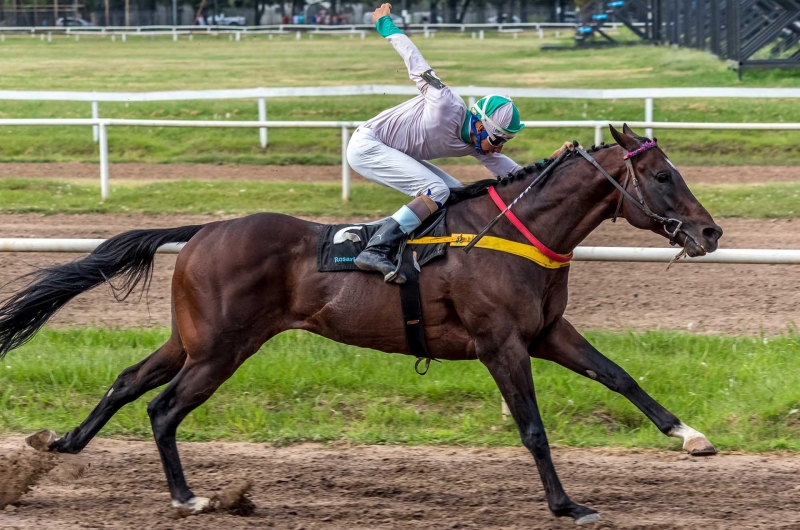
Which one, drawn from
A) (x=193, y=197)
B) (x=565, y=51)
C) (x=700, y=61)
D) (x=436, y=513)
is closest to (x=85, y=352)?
(x=436, y=513)

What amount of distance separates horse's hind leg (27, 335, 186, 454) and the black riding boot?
3.50 ft

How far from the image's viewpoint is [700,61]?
85.0ft

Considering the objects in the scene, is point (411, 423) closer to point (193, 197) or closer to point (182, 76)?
point (193, 197)

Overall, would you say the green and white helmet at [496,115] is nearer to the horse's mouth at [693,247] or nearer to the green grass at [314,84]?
the horse's mouth at [693,247]

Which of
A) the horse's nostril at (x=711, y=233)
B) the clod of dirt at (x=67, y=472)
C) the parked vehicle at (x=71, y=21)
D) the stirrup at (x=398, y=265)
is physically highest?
the parked vehicle at (x=71, y=21)

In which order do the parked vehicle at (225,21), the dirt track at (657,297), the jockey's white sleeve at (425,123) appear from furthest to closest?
the parked vehicle at (225,21), the dirt track at (657,297), the jockey's white sleeve at (425,123)

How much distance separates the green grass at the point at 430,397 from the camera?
5711 mm

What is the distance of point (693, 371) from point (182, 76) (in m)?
25.3

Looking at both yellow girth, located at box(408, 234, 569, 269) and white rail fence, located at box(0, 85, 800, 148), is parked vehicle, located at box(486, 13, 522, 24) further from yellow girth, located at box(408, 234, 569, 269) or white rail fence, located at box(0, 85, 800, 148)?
yellow girth, located at box(408, 234, 569, 269)

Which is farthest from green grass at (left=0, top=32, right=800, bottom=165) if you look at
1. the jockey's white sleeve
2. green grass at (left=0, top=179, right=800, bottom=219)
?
the jockey's white sleeve

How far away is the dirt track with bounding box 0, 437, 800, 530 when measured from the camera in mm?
4520

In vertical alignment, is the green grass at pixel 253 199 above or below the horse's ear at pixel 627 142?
below

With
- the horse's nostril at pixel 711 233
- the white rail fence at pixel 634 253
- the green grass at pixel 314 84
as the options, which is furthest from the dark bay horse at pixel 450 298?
the green grass at pixel 314 84

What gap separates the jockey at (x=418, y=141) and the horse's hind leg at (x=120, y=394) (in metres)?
1.11
